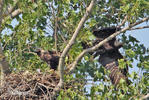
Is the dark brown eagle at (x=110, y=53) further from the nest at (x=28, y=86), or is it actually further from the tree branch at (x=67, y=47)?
the tree branch at (x=67, y=47)

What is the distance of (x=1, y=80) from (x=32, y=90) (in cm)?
104

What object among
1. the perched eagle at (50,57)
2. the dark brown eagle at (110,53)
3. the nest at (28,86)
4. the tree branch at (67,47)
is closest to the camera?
the tree branch at (67,47)

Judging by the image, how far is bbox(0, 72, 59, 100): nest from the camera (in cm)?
1186

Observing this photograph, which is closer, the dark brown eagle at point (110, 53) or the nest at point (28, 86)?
the nest at point (28, 86)

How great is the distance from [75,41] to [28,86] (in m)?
1.88

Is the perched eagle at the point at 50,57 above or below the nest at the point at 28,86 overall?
above

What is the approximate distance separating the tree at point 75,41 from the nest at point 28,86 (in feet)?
0.98

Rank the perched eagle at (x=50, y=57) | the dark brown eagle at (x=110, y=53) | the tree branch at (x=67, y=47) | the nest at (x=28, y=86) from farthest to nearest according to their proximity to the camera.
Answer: the dark brown eagle at (x=110, y=53) → the perched eagle at (x=50, y=57) → the nest at (x=28, y=86) → the tree branch at (x=67, y=47)

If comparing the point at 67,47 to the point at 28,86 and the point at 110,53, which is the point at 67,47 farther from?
the point at 110,53

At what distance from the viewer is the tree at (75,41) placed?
11648mm

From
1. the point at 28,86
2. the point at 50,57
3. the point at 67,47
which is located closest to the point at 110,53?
the point at 50,57

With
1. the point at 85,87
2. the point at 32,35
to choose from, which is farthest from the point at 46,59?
the point at 85,87

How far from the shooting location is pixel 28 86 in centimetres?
1201

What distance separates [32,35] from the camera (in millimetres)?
13898
